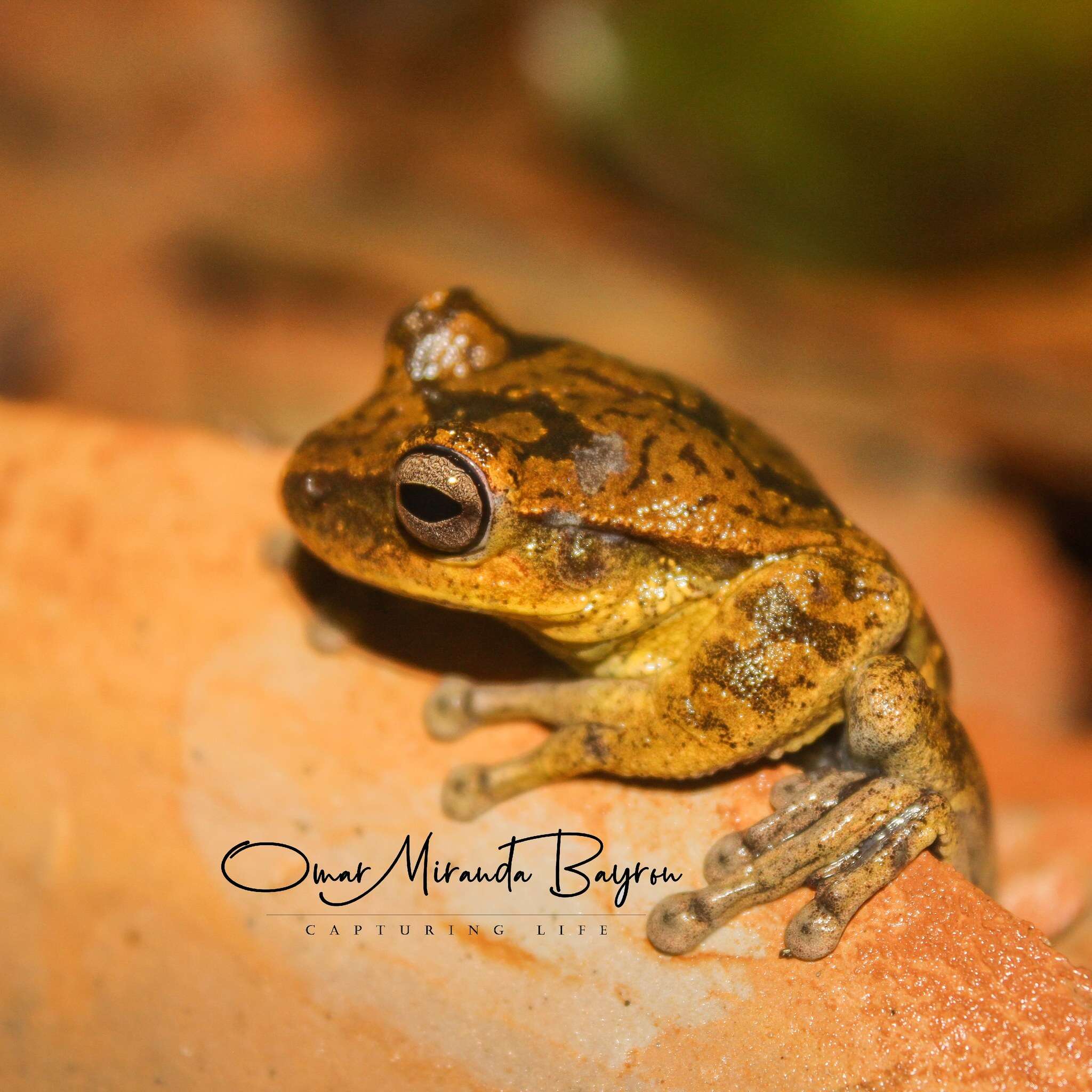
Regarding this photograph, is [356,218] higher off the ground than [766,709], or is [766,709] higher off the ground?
[356,218]

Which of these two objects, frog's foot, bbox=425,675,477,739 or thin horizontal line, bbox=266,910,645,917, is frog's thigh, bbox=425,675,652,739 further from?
thin horizontal line, bbox=266,910,645,917

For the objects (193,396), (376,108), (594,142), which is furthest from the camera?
(376,108)

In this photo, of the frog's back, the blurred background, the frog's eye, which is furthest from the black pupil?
the blurred background

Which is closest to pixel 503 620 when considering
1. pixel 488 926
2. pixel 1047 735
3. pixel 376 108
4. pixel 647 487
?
pixel 647 487

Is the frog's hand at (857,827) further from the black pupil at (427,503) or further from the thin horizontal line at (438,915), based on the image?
the black pupil at (427,503)

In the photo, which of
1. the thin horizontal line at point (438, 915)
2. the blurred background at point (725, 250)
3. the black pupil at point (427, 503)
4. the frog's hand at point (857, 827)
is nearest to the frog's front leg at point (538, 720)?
the thin horizontal line at point (438, 915)

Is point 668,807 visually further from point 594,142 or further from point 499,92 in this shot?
point 499,92

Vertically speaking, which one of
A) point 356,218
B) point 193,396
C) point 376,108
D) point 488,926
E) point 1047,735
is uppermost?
point 376,108

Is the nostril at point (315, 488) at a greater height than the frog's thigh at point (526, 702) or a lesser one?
greater
